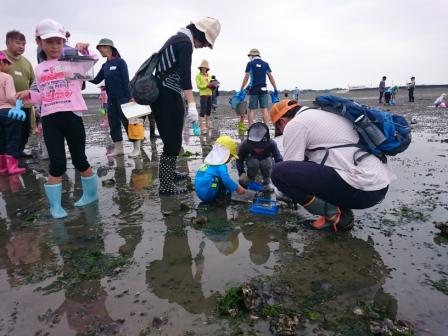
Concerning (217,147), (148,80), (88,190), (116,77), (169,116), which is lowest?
(88,190)

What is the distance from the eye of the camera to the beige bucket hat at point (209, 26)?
13.8ft

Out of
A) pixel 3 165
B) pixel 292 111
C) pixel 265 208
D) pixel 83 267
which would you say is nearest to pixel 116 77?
pixel 3 165

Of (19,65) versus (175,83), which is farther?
(19,65)

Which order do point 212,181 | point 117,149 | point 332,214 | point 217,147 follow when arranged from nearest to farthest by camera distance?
1. point 332,214
2. point 212,181
3. point 217,147
4. point 117,149

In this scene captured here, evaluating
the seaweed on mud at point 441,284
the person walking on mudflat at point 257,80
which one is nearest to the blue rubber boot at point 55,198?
the seaweed on mud at point 441,284

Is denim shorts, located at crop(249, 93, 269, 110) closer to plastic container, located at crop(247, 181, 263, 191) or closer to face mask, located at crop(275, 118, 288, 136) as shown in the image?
plastic container, located at crop(247, 181, 263, 191)

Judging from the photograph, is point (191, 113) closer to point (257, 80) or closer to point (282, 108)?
point (282, 108)

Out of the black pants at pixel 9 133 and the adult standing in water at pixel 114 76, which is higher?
the adult standing in water at pixel 114 76

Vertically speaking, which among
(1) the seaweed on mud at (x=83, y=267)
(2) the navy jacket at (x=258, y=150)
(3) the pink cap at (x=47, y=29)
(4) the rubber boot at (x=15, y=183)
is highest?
(3) the pink cap at (x=47, y=29)

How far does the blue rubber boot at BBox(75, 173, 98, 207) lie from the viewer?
169 inches

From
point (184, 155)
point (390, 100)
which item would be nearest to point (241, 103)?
point (184, 155)

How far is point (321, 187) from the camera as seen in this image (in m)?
3.24

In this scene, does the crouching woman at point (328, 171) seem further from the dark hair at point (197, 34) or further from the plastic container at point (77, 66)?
the plastic container at point (77, 66)

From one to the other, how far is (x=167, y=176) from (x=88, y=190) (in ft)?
3.23
